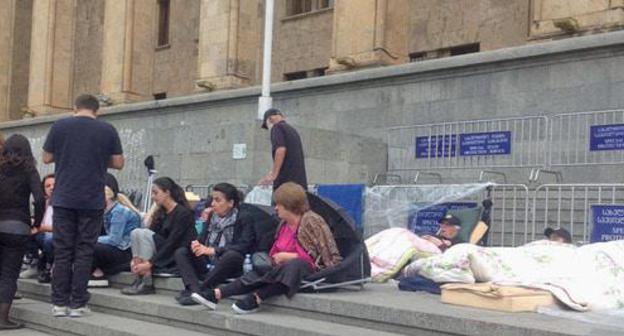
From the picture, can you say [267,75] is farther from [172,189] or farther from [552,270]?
[552,270]

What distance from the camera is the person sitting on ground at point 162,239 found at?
319 inches

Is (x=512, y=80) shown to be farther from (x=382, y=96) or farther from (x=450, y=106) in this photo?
(x=382, y=96)

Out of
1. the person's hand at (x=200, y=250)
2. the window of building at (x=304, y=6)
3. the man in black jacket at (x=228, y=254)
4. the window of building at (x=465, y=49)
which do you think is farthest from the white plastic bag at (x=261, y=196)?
the window of building at (x=304, y=6)

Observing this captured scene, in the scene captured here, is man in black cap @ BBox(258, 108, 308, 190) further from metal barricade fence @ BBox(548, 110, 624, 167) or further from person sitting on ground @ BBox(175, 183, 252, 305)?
metal barricade fence @ BBox(548, 110, 624, 167)

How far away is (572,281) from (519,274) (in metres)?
0.46

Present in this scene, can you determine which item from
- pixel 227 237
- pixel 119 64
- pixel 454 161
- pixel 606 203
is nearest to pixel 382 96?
pixel 454 161

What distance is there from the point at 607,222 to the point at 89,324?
5.91 metres

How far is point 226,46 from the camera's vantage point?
20.3 meters

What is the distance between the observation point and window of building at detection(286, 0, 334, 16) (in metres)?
25.4

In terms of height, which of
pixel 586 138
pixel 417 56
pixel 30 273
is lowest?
pixel 30 273

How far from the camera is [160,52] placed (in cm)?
3094

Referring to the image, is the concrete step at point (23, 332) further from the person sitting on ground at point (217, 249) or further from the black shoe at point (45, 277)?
the person sitting on ground at point (217, 249)

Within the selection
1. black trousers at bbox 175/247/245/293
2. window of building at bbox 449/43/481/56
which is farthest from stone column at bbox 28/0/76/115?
black trousers at bbox 175/247/245/293

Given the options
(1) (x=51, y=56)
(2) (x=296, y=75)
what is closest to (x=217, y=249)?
(2) (x=296, y=75)
